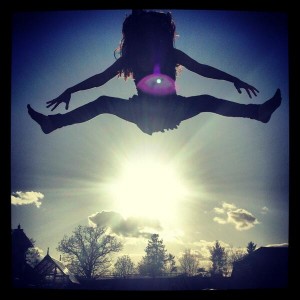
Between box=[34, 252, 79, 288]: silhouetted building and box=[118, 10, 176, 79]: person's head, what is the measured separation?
1966mm

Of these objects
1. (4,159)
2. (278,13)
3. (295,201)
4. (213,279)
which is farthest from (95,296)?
(278,13)

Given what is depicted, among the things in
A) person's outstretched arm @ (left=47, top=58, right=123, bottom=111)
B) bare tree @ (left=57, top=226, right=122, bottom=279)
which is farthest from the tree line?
person's outstretched arm @ (left=47, top=58, right=123, bottom=111)

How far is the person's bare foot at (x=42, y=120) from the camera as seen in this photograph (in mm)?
4078

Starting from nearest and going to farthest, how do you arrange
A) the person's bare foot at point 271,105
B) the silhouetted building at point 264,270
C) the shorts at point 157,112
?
the silhouetted building at point 264,270 < the person's bare foot at point 271,105 < the shorts at point 157,112

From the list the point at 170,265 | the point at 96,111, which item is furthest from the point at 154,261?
the point at 96,111

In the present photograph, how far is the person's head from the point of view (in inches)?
161

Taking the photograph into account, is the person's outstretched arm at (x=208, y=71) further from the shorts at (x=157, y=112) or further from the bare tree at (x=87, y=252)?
the bare tree at (x=87, y=252)

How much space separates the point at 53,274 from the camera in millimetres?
3920

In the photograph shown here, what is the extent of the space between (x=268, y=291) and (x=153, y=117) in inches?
78.7

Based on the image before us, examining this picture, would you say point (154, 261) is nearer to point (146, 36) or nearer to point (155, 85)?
point (155, 85)

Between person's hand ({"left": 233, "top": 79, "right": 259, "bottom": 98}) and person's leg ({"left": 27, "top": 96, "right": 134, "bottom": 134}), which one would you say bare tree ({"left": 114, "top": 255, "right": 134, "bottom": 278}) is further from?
person's hand ({"left": 233, "top": 79, "right": 259, "bottom": 98})

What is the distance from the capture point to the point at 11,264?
12.8 ft

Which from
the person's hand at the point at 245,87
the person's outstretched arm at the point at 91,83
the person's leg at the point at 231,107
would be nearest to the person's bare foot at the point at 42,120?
the person's outstretched arm at the point at 91,83

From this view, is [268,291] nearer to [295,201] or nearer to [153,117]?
[295,201]
